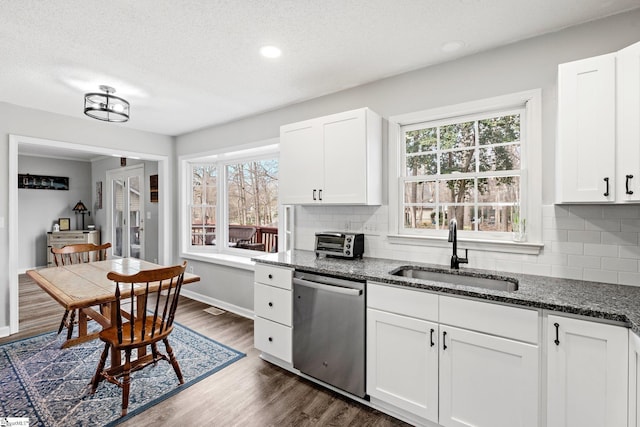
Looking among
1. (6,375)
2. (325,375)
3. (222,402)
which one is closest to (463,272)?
(325,375)

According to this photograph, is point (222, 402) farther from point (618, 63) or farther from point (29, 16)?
point (618, 63)

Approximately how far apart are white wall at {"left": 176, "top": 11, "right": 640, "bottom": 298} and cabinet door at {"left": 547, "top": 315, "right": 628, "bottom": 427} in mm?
682

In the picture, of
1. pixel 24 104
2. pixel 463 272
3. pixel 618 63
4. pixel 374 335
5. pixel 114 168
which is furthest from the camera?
pixel 114 168

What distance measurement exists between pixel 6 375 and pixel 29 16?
2606 millimetres

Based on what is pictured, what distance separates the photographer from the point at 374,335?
2066 mm

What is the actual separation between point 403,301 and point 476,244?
2.63 ft

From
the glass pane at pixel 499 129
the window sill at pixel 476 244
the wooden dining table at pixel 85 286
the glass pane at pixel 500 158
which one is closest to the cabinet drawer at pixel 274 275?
the wooden dining table at pixel 85 286

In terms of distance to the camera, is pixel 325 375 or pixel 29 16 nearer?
pixel 29 16

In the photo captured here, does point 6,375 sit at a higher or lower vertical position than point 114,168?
lower

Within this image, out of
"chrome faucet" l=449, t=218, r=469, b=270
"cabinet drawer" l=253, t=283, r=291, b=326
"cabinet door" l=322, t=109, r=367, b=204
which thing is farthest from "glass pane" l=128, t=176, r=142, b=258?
"chrome faucet" l=449, t=218, r=469, b=270

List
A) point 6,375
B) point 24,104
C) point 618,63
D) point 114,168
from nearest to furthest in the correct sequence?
1. point 618,63
2. point 6,375
3. point 24,104
4. point 114,168

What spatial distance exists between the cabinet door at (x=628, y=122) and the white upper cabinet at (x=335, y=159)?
4.82 feet

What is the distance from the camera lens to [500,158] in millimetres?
2324

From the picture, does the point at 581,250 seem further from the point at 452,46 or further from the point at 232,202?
the point at 232,202
